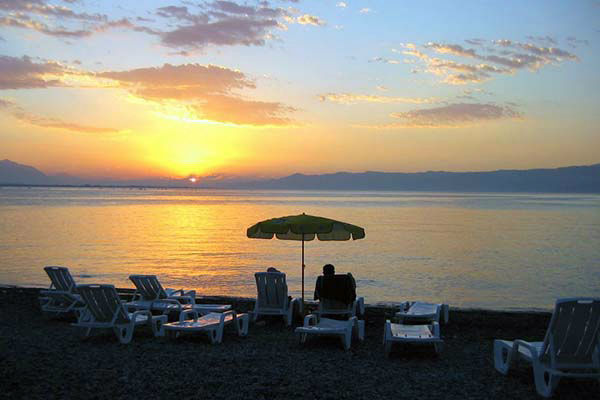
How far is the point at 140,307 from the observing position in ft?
34.0

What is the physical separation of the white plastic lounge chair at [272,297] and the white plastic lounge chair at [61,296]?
→ 9.97 ft

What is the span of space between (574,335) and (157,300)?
675 cm

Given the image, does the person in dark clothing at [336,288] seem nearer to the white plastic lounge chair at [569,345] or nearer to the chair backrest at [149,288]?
the chair backrest at [149,288]

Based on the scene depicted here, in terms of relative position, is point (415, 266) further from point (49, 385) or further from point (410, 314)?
point (49, 385)

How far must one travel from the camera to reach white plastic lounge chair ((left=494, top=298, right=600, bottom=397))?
6250mm

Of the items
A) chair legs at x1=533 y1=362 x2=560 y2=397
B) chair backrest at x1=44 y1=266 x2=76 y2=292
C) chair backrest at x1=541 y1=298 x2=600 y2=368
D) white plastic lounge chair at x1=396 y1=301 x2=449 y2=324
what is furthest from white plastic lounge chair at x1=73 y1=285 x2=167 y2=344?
chair backrest at x1=541 y1=298 x2=600 y2=368

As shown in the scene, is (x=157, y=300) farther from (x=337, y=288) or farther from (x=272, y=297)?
(x=337, y=288)

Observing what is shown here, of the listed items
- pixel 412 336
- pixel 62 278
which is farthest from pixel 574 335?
pixel 62 278

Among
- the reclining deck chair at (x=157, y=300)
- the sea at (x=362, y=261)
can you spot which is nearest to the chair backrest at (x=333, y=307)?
the reclining deck chair at (x=157, y=300)

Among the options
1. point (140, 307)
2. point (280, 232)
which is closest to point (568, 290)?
point (280, 232)

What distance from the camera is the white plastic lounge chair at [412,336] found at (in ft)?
25.7

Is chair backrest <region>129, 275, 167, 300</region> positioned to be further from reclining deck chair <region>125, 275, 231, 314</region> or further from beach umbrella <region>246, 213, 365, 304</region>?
beach umbrella <region>246, 213, 365, 304</region>

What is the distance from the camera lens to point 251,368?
7242mm

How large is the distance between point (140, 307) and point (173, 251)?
63.2ft
